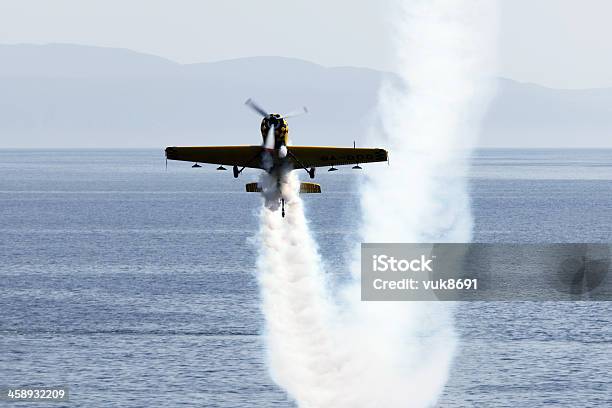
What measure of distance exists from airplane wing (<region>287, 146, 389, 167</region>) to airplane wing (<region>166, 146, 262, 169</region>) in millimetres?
2894

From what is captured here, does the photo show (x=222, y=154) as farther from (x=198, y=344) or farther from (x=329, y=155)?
(x=198, y=344)

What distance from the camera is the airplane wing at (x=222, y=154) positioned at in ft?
269

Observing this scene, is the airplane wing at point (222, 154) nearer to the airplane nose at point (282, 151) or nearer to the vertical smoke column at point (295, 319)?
the airplane nose at point (282, 151)

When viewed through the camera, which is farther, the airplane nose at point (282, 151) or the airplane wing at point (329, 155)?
the airplane wing at point (329, 155)

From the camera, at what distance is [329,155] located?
84.2 m

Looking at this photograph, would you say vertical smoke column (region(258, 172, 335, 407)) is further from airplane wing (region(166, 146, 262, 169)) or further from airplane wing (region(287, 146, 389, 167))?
airplane wing (region(166, 146, 262, 169))

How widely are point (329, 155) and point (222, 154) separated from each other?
28.7 ft

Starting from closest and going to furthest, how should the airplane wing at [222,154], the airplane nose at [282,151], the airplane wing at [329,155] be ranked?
the airplane nose at [282,151], the airplane wing at [329,155], the airplane wing at [222,154]

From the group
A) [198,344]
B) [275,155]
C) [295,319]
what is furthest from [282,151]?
[295,319]

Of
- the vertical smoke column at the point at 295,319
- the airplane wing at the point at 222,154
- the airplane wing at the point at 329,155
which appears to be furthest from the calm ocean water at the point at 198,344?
the airplane wing at the point at 329,155

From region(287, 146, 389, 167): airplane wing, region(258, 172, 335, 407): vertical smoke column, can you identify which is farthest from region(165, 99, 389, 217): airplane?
region(258, 172, 335, 407): vertical smoke column

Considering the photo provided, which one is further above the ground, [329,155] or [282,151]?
[282,151]

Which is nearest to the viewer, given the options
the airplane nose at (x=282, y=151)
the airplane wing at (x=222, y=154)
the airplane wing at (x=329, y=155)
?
the airplane nose at (x=282, y=151)

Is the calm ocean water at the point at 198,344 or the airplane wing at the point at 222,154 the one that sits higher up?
the airplane wing at the point at 222,154
